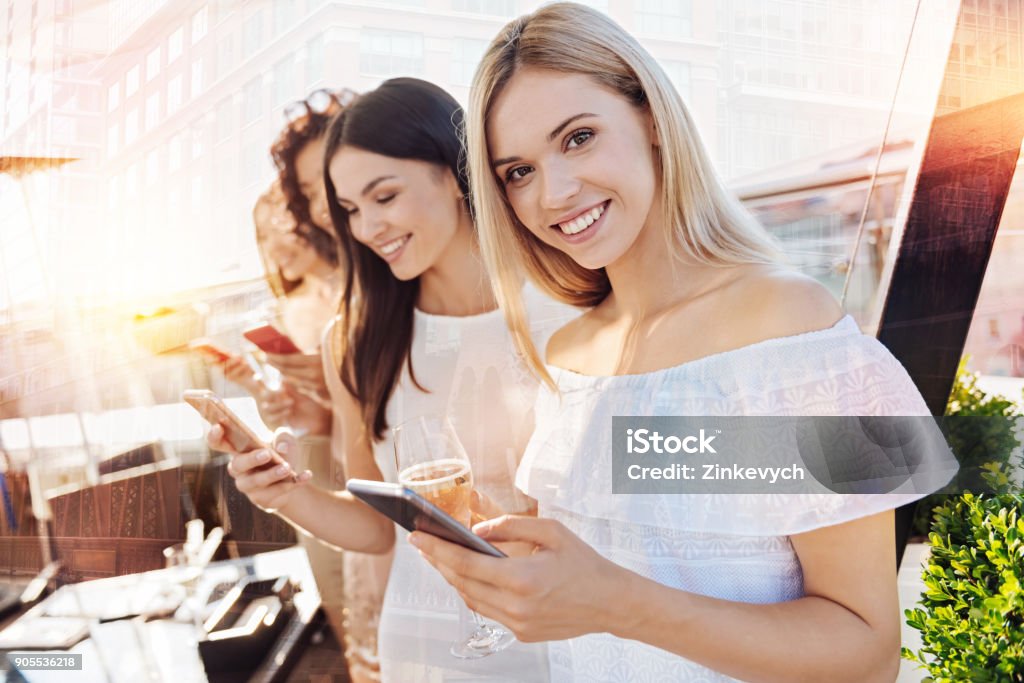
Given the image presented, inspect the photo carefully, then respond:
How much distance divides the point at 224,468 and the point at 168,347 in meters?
0.34

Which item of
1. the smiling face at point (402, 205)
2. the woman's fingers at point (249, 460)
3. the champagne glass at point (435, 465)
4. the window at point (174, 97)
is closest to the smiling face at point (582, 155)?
the champagne glass at point (435, 465)

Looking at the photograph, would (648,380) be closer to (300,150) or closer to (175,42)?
(300,150)

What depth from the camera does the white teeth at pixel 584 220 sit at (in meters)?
1.20

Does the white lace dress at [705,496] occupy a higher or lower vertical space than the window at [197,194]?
lower

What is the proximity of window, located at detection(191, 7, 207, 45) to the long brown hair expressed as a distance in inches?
17.3

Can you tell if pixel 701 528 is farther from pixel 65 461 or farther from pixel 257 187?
pixel 65 461

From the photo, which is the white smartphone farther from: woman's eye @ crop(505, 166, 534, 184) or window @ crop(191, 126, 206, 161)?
window @ crop(191, 126, 206, 161)

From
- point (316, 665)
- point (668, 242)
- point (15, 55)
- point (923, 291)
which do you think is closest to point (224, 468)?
point (316, 665)

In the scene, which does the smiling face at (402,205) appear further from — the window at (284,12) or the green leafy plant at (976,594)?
the green leafy plant at (976,594)

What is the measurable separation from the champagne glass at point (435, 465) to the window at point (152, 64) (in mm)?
1289

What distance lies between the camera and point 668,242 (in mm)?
1227

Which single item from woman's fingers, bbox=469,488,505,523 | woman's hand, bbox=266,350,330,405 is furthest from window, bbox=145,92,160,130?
woman's fingers, bbox=469,488,505,523

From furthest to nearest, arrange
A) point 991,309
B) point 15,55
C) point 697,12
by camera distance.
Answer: point 15,55, point 697,12, point 991,309

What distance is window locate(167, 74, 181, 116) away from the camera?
74.1 inches
